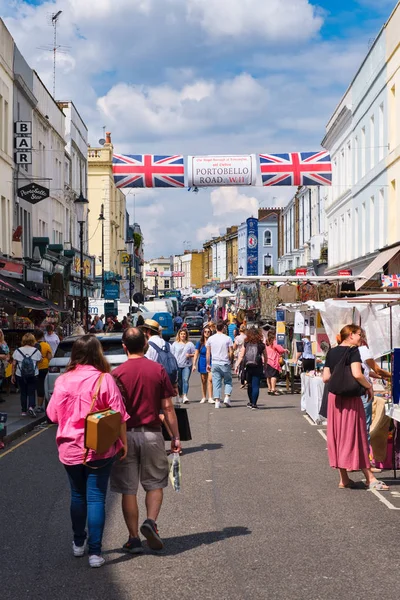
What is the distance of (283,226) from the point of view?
82.9 metres

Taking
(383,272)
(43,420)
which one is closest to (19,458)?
→ (43,420)

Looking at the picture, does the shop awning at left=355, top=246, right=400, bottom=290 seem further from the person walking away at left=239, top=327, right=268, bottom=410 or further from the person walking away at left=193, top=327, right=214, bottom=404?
the person walking away at left=239, top=327, right=268, bottom=410

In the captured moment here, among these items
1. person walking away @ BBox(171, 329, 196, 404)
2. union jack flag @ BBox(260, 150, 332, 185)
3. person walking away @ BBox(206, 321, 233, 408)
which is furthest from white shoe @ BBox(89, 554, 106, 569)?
union jack flag @ BBox(260, 150, 332, 185)

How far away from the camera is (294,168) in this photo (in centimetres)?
2505

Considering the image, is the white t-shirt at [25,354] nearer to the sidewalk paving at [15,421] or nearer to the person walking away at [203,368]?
the sidewalk paving at [15,421]

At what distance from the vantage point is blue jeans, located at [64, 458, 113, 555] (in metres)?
6.55

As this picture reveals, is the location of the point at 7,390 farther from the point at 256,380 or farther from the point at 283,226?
the point at 283,226

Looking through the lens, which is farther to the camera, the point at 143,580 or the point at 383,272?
the point at 383,272

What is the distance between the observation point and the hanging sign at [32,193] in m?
33.2

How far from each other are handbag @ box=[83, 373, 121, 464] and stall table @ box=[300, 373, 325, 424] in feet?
28.4

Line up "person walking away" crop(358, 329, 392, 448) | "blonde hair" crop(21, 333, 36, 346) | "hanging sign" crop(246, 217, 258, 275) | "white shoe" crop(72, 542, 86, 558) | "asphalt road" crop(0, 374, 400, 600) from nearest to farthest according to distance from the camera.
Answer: "asphalt road" crop(0, 374, 400, 600)
"white shoe" crop(72, 542, 86, 558)
"person walking away" crop(358, 329, 392, 448)
"blonde hair" crop(21, 333, 36, 346)
"hanging sign" crop(246, 217, 258, 275)

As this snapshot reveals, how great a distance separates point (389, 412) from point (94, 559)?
14.8 feet

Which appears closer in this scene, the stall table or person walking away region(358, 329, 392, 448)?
person walking away region(358, 329, 392, 448)

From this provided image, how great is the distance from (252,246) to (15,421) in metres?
77.1
